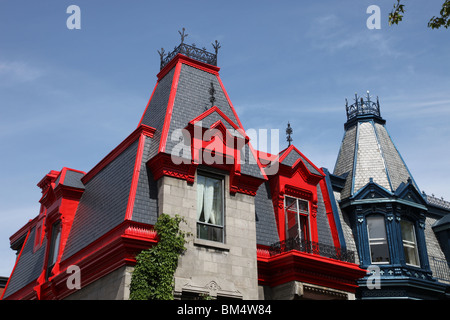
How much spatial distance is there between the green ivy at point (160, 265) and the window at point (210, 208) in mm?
1278

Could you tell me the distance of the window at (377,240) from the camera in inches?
914

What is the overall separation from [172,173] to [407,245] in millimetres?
11667

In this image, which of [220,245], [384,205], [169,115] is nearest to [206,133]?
[169,115]

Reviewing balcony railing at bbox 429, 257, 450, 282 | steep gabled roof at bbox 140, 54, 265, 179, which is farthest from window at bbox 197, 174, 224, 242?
balcony railing at bbox 429, 257, 450, 282

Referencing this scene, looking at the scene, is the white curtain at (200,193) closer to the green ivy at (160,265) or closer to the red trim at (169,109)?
the green ivy at (160,265)

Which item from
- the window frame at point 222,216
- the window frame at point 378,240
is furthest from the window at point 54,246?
the window frame at point 378,240

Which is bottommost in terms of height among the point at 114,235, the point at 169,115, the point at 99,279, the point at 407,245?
the point at 99,279

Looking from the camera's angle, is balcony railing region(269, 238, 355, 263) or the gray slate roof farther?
the gray slate roof

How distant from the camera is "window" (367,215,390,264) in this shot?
23.2 metres

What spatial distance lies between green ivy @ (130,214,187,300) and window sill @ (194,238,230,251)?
0.58 metres

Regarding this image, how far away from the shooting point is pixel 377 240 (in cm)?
2358

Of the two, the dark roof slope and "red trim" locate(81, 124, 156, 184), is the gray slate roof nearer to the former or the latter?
"red trim" locate(81, 124, 156, 184)

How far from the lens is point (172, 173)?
17938 millimetres
